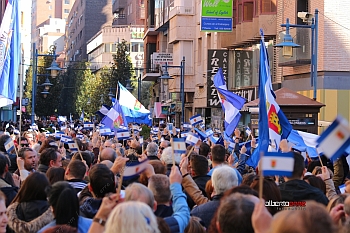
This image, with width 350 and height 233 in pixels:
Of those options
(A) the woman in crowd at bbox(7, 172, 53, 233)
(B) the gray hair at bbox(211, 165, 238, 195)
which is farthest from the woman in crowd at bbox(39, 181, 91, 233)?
(B) the gray hair at bbox(211, 165, 238, 195)

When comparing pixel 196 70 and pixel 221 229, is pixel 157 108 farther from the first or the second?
pixel 221 229

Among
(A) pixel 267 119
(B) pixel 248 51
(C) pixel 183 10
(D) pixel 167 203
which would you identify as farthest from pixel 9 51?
(C) pixel 183 10

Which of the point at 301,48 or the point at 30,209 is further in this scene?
the point at 301,48

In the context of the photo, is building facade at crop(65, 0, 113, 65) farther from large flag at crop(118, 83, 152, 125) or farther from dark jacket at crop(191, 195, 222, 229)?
dark jacket at crop(191, 195, 222, 229)

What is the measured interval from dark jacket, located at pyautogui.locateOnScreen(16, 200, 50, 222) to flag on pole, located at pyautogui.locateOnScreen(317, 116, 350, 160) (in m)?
2.67

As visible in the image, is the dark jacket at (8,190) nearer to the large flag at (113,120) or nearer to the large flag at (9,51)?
the large flag at (9,51)

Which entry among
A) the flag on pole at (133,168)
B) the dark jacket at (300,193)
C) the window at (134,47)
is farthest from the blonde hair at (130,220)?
the window at (134,47)

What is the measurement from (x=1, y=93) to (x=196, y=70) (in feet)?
111

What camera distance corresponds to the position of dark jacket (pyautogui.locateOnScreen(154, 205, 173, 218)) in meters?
6.30

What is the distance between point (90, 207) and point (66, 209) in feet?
3.65

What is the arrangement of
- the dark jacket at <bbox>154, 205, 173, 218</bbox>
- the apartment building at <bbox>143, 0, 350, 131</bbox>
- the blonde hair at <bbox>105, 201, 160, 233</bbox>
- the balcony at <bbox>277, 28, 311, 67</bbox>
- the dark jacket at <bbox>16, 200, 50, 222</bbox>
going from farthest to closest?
the balcony at <bbox>277, 28, 311, 67</bbox> < the apartment building at <bbox>143, 0, 350, 131</bbox> < the dark jacket at <bbox>16, 200, 50, 222</bbox> < the dark jacket at <bbox>154, 205, 173, 218</bbox> < the blonde hair at <bbox>105, 201, 160, 233</bbox>

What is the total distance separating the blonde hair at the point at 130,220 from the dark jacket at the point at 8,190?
392 centimetres

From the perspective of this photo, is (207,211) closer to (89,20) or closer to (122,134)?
(122,134)

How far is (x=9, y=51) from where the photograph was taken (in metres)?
14.1
